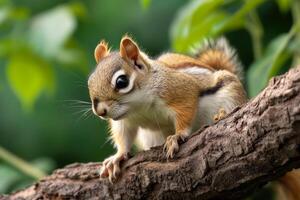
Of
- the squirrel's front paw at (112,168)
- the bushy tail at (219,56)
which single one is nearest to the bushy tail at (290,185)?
the squirrel's front paw at (112,168)

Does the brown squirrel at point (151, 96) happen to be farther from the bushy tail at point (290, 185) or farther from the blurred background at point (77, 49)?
the bushy tail at point (290, 185)

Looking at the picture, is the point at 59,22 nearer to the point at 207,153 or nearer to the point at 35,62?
the point at 35,62

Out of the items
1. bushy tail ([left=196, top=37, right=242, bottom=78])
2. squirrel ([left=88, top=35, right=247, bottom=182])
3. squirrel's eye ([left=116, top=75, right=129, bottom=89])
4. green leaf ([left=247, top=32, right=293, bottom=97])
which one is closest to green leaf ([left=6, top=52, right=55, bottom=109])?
squirrel ([left=88, top=35, right=247, bottom=182])

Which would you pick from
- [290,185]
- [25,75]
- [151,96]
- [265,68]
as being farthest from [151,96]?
[25,75]

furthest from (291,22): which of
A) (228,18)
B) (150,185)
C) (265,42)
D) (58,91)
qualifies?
(150,185)

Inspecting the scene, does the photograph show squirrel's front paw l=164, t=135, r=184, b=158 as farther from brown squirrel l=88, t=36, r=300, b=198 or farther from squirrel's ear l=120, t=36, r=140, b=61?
squirrel's ear l=120, t=36, r=140, b=61
